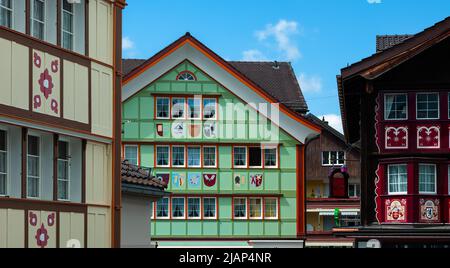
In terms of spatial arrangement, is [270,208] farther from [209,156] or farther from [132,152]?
[132,152]

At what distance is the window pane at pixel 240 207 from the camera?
55.6 meters

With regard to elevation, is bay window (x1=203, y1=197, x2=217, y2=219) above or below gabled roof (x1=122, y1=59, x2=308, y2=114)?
below

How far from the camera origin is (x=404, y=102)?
122ft

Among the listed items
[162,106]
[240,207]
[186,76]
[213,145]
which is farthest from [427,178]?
[162,106]

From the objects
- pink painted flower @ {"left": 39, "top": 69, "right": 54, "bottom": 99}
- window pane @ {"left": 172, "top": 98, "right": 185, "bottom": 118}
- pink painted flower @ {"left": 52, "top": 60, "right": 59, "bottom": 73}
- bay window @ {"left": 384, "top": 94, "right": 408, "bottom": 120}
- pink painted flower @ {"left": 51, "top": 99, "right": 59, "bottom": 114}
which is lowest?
pink painted flower @ {"left": 51, "top": 99, "right": 59, "bottom": 114}

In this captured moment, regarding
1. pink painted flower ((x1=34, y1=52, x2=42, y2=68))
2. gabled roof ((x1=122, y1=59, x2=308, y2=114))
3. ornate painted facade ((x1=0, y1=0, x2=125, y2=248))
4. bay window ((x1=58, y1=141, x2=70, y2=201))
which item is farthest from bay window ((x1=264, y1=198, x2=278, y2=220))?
pink painted flower ((x1=34, y1=52, x2=42, y2=68))

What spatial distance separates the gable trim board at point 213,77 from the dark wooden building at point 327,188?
12.7 metres

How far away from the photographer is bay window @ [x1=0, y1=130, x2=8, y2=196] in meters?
19.5

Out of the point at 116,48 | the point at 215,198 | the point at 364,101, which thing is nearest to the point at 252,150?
the point at 215,198

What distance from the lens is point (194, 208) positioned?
182 ft

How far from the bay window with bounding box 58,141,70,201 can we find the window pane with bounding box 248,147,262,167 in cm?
3391

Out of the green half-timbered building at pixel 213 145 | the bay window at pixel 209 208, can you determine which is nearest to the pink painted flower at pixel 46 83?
the green half-timbered building at pixel 213 145

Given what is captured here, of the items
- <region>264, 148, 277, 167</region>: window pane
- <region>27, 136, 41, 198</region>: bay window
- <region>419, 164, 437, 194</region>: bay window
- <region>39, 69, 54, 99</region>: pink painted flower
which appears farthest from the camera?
<region>264, 148, 277, 167</region>: window pane

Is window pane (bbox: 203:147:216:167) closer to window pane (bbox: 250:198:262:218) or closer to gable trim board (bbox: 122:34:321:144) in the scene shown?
window pane (bbox: 250:198:262:218)
